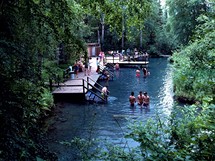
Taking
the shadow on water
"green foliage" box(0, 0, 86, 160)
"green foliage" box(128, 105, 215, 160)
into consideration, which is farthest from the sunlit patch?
"green foliage" box(0, 0, 86, 160)

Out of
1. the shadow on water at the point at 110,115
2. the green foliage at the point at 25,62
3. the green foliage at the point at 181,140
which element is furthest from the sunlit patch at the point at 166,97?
the green foliage at the point at 25,62

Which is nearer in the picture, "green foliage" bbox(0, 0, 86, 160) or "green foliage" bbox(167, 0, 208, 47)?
"green foliage" bbox(0, 0, 86, 160)

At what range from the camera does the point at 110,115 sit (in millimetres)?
15406

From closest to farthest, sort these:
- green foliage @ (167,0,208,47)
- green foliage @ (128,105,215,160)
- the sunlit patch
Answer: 1. green foliage @ (128,105,215,160)
2. the sunlit patch
3. green foliage @ (167,0,208,47)

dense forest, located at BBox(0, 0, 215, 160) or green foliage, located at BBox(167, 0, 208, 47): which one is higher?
green foliage, located at BBox(167, 0, 208, 47)

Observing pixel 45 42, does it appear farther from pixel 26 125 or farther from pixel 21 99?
pixel 26 125

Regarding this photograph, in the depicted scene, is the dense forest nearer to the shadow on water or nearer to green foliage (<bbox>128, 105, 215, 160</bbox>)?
green foliage (<bbox>128, 105, 215, 160</bbox>)

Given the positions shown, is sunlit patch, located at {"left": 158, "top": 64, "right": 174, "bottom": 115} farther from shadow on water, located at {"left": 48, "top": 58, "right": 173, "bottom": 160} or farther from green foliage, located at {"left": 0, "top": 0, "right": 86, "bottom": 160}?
green foliage, located at {"left": 0, "top": 0, "right": 86, "bottom": 160}

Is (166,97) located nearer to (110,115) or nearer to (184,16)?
(110,115)

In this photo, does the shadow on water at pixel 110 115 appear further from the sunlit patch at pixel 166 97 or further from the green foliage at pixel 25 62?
the green foliage at pixel 25 62

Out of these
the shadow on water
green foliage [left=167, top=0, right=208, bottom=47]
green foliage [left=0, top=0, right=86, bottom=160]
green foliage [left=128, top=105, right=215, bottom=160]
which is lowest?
the shadow on water

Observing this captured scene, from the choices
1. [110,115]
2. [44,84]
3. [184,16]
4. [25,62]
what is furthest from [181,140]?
[184,16]

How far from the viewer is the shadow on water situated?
11.7m

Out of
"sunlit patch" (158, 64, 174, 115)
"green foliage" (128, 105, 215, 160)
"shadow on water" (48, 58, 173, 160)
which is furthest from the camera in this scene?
"sunlit patch" (158, 64, 174, 115)
